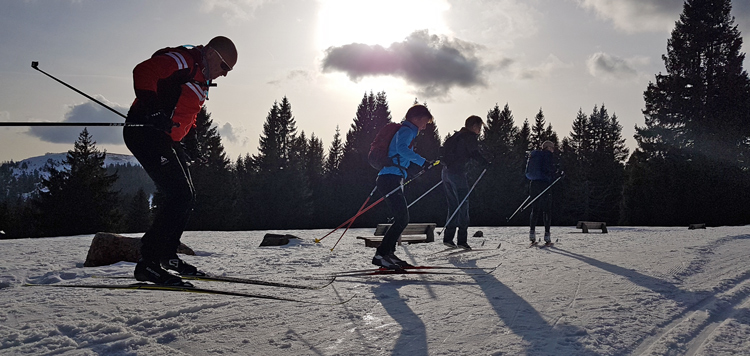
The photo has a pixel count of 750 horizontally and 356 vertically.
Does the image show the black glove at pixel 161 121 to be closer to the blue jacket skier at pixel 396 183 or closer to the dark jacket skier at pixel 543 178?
the blue jacket skier at pixel 396 183

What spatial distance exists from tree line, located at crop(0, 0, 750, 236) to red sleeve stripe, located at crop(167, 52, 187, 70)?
16644 mm

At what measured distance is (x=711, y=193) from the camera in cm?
2900

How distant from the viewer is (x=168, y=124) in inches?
142

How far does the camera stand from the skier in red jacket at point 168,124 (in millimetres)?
3553

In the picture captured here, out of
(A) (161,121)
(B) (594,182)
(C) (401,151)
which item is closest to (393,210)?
(C) (401,151)

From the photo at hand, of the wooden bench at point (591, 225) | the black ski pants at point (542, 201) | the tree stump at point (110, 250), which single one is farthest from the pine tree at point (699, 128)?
the tree stump at point (110, 250)

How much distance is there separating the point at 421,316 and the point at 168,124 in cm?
241

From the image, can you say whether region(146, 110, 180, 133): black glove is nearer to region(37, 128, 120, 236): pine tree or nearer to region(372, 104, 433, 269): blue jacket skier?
region(372, 104, 433, 269): blue jacket skier

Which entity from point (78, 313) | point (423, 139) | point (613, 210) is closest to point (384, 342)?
point (78, 313)

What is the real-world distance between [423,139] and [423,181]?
5884mm

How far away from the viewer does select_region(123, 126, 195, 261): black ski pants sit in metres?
3.61

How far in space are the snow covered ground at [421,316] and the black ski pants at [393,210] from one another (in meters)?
0.52

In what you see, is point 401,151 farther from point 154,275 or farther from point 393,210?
point 154,275

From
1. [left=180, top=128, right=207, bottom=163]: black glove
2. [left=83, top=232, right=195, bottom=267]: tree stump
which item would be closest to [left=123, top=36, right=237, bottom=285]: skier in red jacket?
[left=180, top=128, right=207, bottom=163]: black glove
